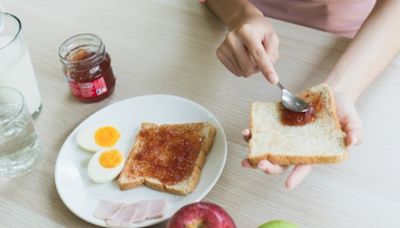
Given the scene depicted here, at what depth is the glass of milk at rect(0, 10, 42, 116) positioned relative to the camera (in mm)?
1166

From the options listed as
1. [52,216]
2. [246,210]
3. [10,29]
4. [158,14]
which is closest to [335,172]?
[246,210]

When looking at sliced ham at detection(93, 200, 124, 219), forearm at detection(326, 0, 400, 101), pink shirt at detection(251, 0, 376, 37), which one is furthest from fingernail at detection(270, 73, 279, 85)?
pink shirt at detection(251, 0, 376, 37)

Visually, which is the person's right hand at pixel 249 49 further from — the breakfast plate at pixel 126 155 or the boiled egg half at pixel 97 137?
the boiled egg half at pixel 97 137

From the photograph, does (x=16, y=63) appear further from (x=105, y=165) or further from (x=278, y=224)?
(x=278, y=224)

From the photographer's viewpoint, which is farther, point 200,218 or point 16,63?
point 16,63

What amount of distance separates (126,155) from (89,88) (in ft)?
0.62

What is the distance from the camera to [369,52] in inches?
47.1

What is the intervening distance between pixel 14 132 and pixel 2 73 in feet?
0.46

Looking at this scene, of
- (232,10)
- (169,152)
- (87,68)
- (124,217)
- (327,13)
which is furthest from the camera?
(327,13)

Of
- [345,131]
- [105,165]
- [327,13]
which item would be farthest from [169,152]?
[327,13]

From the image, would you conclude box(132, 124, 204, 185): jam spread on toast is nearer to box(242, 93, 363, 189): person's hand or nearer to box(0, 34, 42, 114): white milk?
box(242, 93, 363, 189): person's hand

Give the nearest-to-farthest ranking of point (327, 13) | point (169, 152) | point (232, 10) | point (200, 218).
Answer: point (200, 218) < point (169, 152) < point (232, 10) < point (327, 13)

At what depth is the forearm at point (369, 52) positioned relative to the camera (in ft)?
3.80

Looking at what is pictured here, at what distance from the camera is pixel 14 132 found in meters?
1.10
